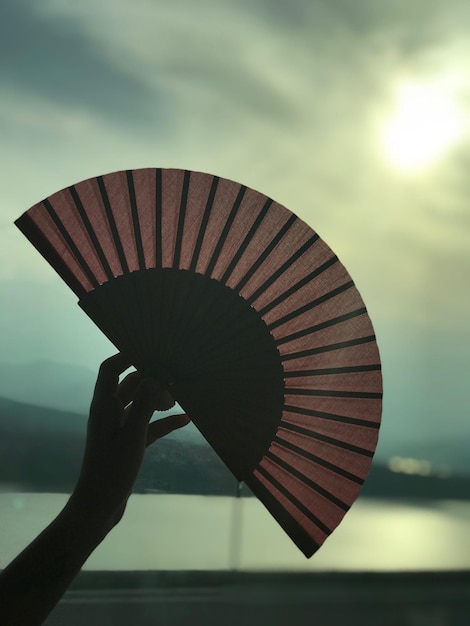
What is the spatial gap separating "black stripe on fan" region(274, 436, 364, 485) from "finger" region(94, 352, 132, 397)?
0.21m

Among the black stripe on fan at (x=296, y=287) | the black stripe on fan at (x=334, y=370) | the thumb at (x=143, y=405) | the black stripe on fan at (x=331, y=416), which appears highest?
the black stripe on fan at (x=296, y=287)

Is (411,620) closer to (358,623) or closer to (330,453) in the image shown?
(358,623)

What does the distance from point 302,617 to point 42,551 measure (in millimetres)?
2672

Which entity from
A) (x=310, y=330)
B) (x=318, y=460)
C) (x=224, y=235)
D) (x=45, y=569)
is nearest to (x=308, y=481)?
(x=318, y=460)

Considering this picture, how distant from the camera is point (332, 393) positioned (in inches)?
27.6

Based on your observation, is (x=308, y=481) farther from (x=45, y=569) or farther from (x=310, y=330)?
(x=45, y=569)

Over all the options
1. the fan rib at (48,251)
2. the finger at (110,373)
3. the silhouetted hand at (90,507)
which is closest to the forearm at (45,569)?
the silhouetted hand at (90,507)

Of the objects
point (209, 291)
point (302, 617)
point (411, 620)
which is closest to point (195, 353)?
point (209, 291)

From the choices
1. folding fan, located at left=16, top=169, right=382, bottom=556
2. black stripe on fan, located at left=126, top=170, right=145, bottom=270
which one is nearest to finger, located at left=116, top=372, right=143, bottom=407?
A: folding fan, located at left=16, top=169, right=382, bottom=556

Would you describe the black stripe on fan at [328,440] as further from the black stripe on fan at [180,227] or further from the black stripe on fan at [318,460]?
the black stripe on fan at [180,227]

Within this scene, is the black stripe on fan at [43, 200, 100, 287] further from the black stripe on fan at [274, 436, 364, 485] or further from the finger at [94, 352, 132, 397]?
the black stripe on fan at [274, 436, 364, 485]

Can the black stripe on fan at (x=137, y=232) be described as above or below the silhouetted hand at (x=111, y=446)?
above

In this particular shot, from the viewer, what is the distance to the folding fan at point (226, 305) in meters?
0.63

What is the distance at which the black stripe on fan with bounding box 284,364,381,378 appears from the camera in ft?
2.20
